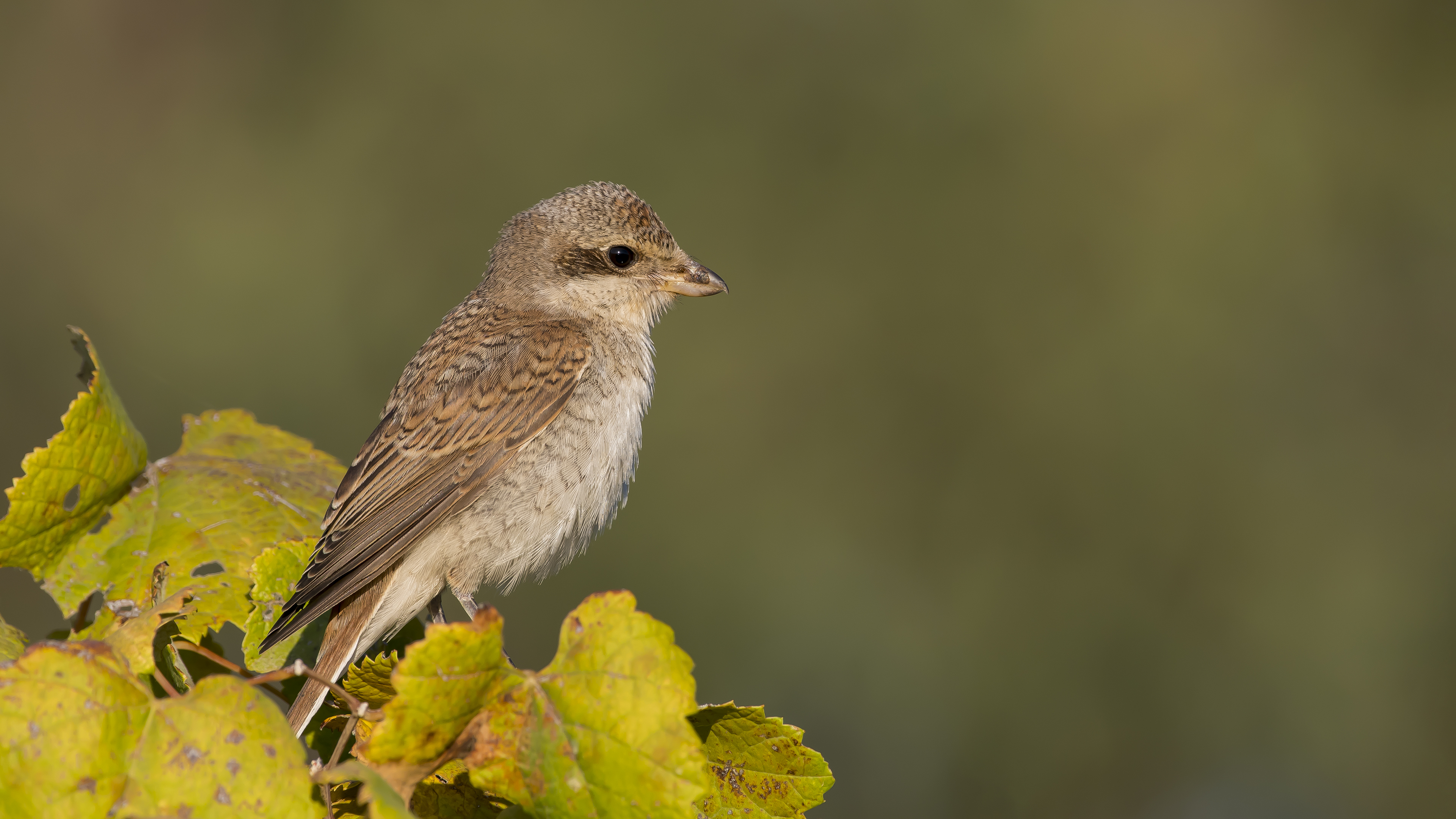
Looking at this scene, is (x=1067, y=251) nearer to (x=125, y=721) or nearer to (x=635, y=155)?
(x=635, y=155)

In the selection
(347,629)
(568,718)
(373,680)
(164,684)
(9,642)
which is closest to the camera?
(568,718)

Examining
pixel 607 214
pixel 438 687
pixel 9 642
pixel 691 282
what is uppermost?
pixel 607 214

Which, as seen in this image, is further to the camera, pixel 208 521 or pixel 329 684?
pixel 208 521


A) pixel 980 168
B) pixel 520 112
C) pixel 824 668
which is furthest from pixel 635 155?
pixel 824 668

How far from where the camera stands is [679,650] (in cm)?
153

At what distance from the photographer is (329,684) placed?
1.59m

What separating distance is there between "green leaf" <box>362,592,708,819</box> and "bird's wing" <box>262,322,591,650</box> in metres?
1.21

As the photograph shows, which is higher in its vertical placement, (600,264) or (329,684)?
(600,264)

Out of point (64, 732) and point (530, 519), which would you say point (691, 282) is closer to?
point (530, 519)

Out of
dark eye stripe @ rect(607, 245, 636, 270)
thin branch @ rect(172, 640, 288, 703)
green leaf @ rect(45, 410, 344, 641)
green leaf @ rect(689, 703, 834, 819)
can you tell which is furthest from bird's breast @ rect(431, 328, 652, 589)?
green leaf @ rect(689, 703, 834, 819)

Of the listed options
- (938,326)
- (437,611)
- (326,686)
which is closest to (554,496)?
(437,611)

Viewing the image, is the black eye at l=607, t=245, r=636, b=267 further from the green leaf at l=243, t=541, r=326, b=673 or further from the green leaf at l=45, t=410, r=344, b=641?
the green leaf at l=243, t=541, r=326, b=673

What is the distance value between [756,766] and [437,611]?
5.76 feet

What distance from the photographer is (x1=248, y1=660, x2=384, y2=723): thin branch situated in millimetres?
1498
